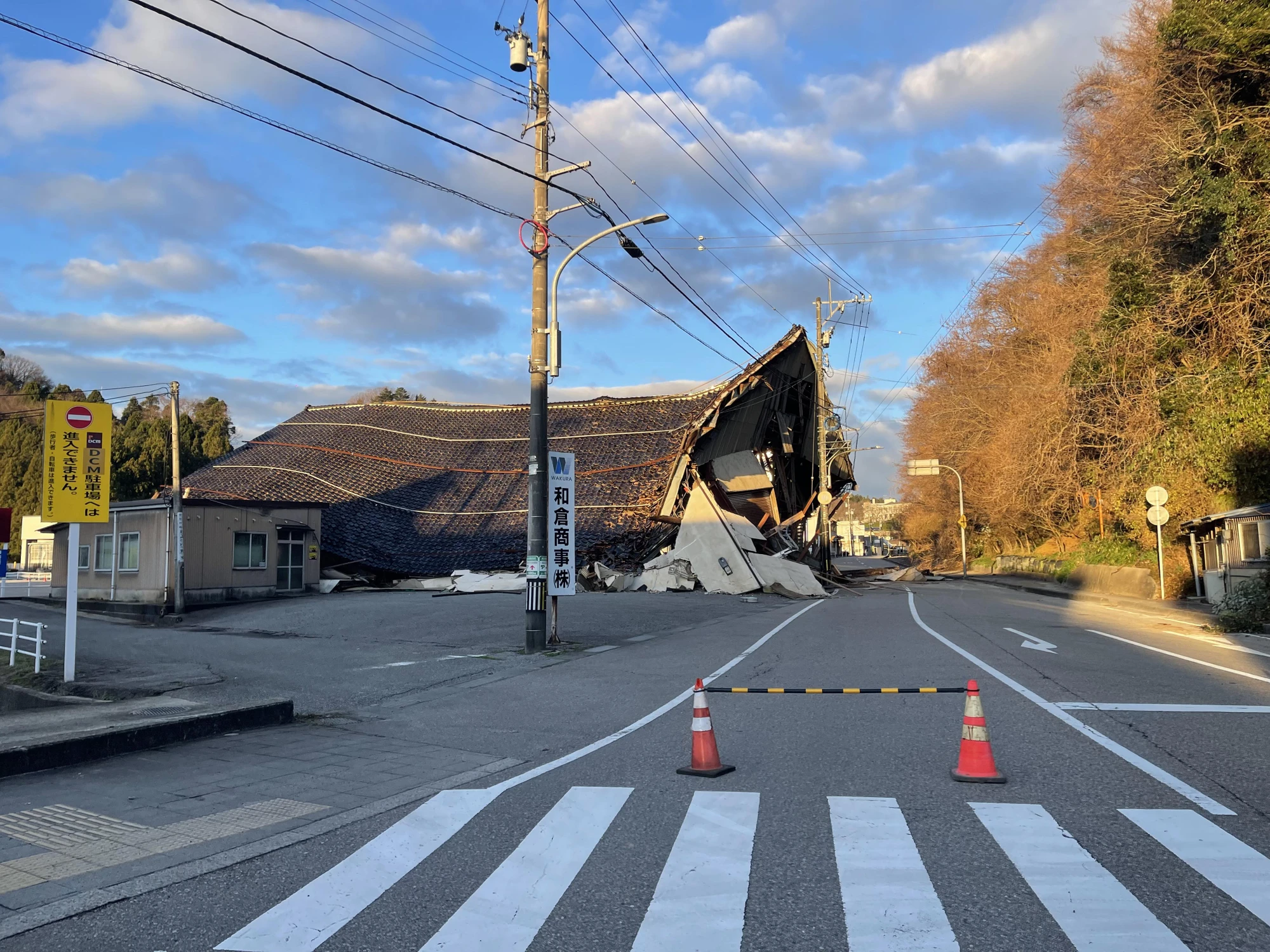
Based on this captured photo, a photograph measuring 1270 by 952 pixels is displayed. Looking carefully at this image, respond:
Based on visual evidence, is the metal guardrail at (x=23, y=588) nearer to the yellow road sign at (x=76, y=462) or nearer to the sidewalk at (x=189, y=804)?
the yellow road sign at (x=76, y=462)

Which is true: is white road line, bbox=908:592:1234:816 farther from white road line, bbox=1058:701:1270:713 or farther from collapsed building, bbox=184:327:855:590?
collapsed building, bbox=184:327:855:590

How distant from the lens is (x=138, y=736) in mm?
8039

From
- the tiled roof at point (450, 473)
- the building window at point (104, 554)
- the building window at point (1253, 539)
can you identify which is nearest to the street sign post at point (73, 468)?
the building window at point (104, 554)

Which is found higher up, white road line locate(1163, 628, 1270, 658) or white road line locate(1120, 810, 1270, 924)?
white road line locate(1120, 810, 1270, 924)

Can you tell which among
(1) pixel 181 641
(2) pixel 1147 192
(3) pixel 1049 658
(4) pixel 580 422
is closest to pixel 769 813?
(3) pixel 1049 658

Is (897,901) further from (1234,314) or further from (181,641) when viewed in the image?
(1234,314)

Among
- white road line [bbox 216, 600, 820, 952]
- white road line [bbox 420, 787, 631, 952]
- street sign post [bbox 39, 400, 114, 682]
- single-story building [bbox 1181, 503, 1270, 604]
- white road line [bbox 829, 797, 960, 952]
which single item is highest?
street sign post [bbox 39, 400, 114, 682]

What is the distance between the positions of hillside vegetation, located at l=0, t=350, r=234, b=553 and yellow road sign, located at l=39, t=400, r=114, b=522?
195 ft

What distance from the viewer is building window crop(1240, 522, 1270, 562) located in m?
20.4

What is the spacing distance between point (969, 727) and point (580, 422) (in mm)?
41904

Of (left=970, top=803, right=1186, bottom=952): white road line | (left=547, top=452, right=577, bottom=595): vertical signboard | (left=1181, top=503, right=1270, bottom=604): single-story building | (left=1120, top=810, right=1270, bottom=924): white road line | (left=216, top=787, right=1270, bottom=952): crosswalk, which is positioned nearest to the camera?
(left=970, top=803, right=1186, bottom=952): white road line

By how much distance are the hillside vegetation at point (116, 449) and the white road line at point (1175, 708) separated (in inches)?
2748

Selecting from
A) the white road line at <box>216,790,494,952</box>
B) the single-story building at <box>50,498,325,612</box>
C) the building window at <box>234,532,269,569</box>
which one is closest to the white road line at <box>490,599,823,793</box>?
the white road line at <box>216,790,494,952</box>

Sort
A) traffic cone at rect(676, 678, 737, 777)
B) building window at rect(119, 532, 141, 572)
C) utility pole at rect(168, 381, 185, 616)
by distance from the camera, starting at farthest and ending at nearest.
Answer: building window at rect(119, 532, 141, 572), utility pole at rect(168, 381, 185, 616), traffic cone at rect(676, 678, 737, 777)
